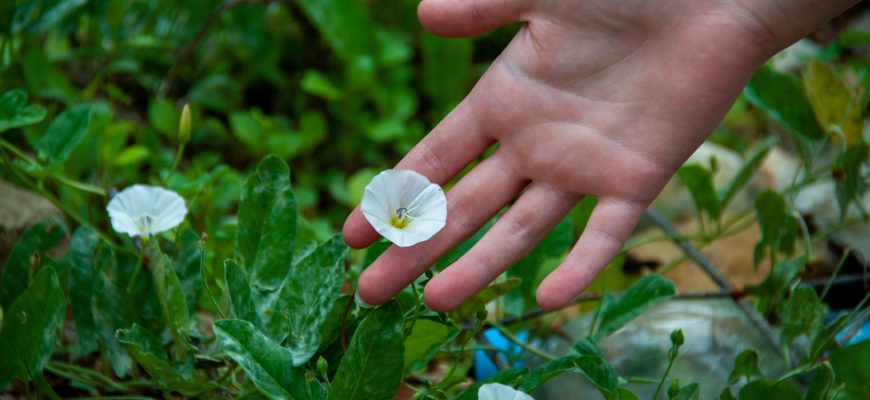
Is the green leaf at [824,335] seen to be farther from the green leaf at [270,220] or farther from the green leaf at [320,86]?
the green leaf at [320,86]

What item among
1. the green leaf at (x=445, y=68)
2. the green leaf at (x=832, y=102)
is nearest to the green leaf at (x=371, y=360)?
the green leaf at (x=832, y=102)

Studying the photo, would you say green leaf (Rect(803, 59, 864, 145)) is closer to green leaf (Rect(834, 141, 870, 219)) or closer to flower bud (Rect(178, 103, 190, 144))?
green leaf (Rect(834, 141, 870, 219))

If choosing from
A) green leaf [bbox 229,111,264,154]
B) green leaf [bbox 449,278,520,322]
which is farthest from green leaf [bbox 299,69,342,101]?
green leaf [bbox 449,278,520,322]

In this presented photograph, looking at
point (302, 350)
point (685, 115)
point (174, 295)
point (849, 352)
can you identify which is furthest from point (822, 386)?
point (174, 295)

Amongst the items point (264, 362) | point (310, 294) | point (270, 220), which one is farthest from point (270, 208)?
point (264, 362)

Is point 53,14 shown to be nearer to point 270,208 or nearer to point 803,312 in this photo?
point 270,208

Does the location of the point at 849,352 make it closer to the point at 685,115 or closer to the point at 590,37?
the point at 685,115
